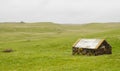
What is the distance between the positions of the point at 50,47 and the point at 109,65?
113 feet

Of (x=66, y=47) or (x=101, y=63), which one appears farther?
(x=66, y=47)

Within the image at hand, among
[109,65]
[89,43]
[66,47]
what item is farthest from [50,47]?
[109,65]

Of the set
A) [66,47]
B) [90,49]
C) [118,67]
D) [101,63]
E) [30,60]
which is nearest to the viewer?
[118,67]

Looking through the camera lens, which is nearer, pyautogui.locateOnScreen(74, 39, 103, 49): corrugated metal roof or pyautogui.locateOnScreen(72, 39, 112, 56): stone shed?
pyautogui.locateOnScreen(72, 39, 112, 56): stone shed

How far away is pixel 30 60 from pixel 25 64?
3.77m

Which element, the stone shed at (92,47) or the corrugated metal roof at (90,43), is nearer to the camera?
the stone shed at (92,47)

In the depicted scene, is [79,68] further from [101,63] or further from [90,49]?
[90,49]

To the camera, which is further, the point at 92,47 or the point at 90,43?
the point at 90,43

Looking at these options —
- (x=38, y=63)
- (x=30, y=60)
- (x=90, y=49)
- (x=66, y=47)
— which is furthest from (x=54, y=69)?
(x=66, y=47)

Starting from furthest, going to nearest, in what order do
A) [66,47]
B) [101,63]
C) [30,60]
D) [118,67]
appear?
1. [66,47]
2. [30,60]
3. [101,63]
4. [118,67]

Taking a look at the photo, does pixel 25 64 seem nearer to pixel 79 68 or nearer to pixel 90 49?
pixel 79 68

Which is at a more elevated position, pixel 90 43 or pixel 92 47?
pixel 90 43

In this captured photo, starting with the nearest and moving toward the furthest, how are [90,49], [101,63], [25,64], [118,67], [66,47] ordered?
1. [118,67]
2. [101,63]
3. [25,64]
4. [90,49]
5. [66,47]

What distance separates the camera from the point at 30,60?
4431 cm
